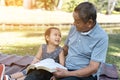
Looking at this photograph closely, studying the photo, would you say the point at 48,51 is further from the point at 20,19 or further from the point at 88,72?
the point at 20,19

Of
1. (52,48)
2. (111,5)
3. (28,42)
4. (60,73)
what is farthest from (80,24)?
(111,5)

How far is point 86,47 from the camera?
3.08m

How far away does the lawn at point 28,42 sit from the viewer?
6363 mm

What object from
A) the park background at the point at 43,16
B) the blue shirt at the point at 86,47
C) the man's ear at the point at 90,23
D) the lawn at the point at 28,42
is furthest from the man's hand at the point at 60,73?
the park background at the point at 43,16

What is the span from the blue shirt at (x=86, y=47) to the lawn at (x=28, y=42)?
2600 millimetres

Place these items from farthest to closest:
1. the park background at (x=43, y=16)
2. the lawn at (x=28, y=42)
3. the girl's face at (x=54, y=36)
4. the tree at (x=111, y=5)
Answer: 1. the tree at (x=111, y=5)
2. the park background at (x=43, y=16)
3. the lawn at (x=28, y=42)
4. the girl's face at (x=54, y=36)

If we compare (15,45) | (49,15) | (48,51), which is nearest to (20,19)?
(49,15)

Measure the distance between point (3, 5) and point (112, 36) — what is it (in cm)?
270

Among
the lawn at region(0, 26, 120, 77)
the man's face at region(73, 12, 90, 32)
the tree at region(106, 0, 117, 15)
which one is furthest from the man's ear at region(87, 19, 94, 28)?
the tree at region(106, 0, 117, 15)

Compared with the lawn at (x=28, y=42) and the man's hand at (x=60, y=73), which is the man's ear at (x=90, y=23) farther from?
the lawn at (x=28, y=42)

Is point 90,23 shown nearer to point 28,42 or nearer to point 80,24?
point 80,24

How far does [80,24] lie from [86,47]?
0.23 metres

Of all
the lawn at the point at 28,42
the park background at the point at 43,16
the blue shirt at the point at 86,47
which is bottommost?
the lawn at the point at 28,42

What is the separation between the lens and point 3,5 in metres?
8.28
